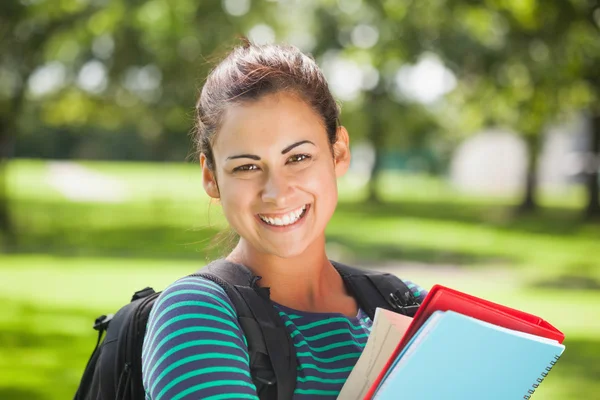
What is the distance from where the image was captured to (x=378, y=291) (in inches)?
71.7

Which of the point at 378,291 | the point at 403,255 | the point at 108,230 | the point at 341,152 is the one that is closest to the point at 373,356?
the point at 378,291

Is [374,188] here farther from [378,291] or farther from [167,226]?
[378,291]

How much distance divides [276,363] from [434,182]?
49270 mm

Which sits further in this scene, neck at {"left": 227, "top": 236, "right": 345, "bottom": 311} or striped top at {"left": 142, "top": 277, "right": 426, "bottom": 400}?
neck at {"left": 227, "top": 236, "right": 345, "bottom": 311}

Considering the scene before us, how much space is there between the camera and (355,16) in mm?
25438

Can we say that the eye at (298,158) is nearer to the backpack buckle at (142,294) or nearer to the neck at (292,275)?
the neck at (292,275)

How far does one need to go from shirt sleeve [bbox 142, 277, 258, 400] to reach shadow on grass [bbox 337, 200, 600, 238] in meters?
21.0

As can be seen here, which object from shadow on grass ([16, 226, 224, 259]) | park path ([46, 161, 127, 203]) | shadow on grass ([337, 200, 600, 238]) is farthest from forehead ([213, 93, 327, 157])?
park path ([46, 161, 127, 203])

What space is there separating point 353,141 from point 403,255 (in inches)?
551

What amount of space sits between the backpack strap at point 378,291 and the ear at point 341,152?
8.4 inches

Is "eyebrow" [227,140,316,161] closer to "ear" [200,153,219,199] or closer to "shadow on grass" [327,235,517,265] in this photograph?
"ear" [200,153,219,199]

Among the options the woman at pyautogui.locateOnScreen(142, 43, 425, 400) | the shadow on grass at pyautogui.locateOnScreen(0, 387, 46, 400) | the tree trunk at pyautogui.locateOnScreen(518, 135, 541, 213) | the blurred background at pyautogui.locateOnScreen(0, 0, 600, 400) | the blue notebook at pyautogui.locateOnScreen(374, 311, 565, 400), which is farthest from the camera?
the tree trunk at pyautogui.locateOnScreen(518, 135, 541, 213)

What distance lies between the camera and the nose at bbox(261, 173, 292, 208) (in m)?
1.63

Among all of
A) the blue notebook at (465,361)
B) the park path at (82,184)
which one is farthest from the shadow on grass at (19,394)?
the park path at (82,184)
